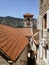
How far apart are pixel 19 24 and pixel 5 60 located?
6135 cm

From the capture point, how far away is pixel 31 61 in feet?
57.1

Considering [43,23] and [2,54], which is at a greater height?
[43,23]

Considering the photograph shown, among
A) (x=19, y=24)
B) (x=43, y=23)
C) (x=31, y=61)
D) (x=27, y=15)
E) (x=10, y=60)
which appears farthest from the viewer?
(x=19, y=24)

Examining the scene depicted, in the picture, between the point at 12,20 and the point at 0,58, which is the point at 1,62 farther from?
the point at 12,20

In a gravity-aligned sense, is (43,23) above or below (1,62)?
above

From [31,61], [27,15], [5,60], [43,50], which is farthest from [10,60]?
[27,15]

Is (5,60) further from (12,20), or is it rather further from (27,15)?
(12,20)

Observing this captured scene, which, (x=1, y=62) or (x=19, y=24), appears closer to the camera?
(x=1, y=62)

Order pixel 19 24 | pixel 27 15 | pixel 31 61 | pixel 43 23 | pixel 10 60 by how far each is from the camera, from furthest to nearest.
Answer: pixel 19 24, pixel 27 15, pixel 31 61, pixel 43 23, pixel 10 60

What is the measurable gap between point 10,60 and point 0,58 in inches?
19.0

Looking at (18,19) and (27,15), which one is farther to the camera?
(18,19)

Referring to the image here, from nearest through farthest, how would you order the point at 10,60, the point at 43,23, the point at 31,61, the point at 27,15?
1. the point at 10,60
2. the point at 43,23
3. the point at 31,61
4. the point at 27,15

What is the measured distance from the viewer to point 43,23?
9641mm

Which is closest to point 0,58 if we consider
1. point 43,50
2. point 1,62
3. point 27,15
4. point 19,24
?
point 1,62
